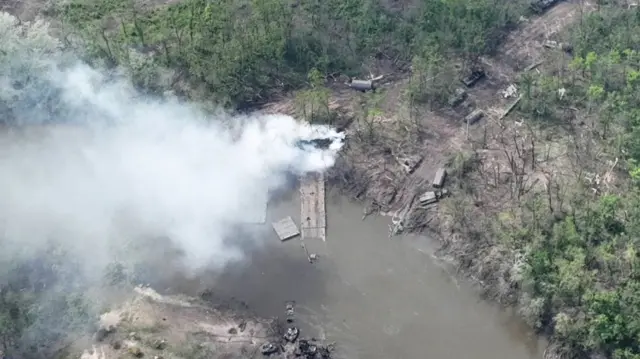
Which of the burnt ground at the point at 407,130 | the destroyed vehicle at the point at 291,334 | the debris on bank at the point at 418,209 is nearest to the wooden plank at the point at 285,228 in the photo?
the burnt ground at the point at 407,130

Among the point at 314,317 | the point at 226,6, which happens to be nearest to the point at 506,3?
the point at 226,6

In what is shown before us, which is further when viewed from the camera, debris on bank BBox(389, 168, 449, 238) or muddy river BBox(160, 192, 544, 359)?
debris on bank BBox(389, 168, 449, 238)

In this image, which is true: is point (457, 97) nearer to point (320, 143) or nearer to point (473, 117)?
point (473, 117)

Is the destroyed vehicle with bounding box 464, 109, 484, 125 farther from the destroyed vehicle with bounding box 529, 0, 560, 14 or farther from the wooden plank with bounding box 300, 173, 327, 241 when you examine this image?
the destroyed vehicle with bounding box 529, 0, 560, 14

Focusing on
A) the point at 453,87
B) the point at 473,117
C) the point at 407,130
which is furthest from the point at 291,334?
the point at 453,87

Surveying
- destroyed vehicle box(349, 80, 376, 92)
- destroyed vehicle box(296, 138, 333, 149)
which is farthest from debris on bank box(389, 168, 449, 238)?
destroyed vehicle box(349, 80, 376, 92)

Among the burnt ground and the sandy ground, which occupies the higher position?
the burnt ground

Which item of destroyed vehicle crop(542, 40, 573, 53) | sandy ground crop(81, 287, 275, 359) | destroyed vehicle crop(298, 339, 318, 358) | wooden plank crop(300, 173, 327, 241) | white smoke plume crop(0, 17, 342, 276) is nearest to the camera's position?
sandy ground crop(81, 287, 275, 359)

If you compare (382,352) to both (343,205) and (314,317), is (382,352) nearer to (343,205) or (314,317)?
(314,317)
